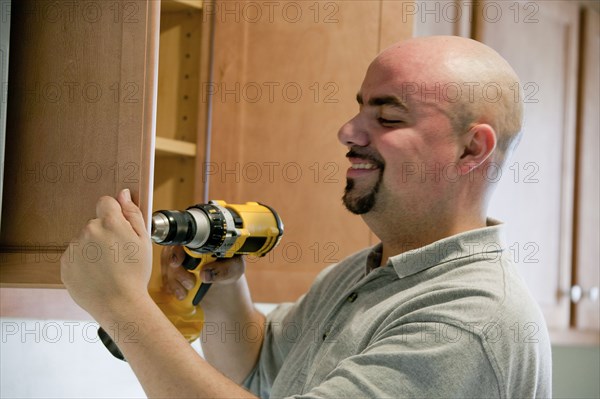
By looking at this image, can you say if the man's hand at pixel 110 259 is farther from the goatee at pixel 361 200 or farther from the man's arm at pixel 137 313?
the goatee at pixel 361 200

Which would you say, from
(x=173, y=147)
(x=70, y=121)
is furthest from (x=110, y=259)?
(x=173, y=147)

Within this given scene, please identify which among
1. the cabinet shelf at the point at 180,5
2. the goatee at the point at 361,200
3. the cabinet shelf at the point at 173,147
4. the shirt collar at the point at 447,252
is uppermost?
the cabinet shelf at the point at 180,5

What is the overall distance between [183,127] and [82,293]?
0.63m

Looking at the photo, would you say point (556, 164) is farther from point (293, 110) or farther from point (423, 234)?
point (423, 234)

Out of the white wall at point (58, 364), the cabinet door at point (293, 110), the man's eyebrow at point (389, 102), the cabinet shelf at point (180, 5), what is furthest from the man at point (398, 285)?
the cabinet shelf at point (180, 5)

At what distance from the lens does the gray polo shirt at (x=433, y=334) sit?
1.03 meters

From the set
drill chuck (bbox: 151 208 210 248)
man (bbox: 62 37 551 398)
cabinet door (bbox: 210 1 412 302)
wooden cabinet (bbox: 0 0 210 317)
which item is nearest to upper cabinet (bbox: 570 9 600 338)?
cabinet door (bbox: 210 1 412 302)

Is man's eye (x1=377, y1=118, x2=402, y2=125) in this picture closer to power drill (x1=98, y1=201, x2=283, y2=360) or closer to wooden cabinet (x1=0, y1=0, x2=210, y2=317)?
power drill (x1=98, y1=201, x2=283, y2=360)

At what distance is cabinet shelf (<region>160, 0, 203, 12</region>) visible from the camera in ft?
4.91

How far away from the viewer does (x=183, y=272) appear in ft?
4.33

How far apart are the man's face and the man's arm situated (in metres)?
0.38

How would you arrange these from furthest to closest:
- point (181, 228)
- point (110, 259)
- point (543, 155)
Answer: point (543, 155) → point (181, 228) → point (110, 259)

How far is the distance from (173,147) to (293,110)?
9.1 inches

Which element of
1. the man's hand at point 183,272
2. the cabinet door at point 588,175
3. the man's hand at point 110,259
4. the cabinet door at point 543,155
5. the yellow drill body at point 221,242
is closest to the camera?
the man's hand at point 110,259
